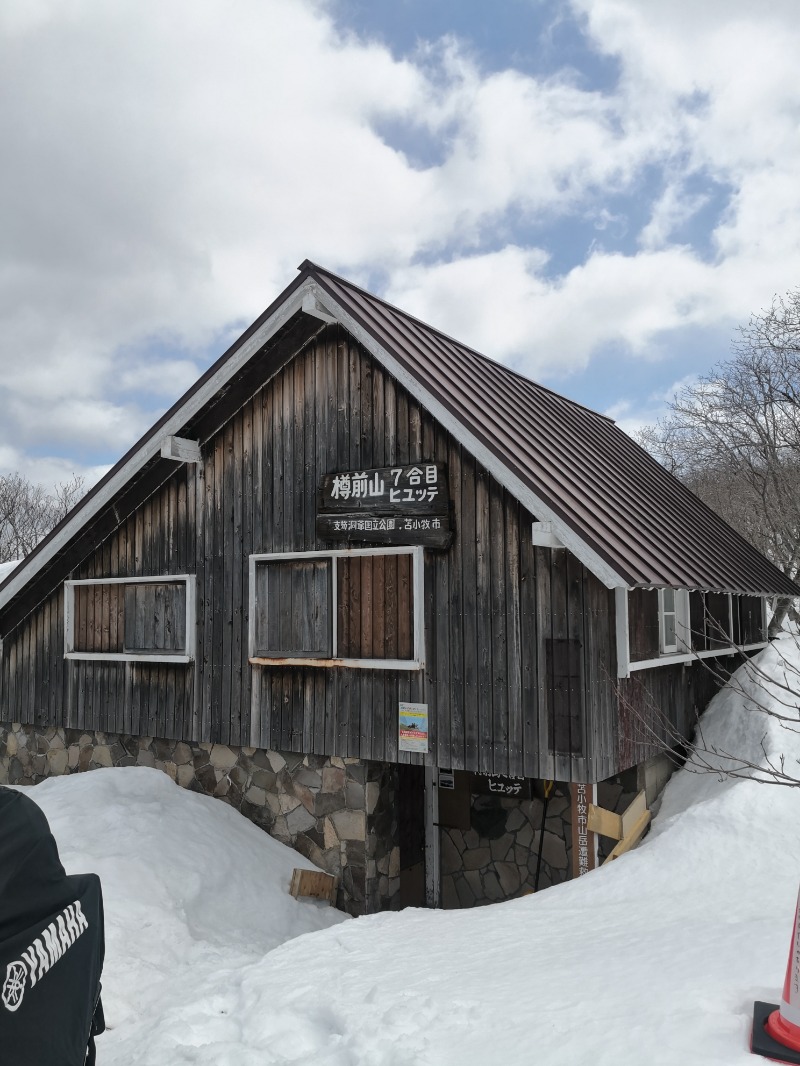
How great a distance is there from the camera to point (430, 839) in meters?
10.8

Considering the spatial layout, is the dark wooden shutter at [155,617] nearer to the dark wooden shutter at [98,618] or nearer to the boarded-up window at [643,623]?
the dark wooden shutter at [98,618]

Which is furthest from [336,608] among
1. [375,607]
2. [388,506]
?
[388,506]

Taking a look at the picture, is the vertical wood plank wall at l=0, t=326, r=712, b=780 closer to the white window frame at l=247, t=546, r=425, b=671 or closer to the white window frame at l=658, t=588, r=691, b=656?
the white window frame at l=247, t=546, r=425, b=671

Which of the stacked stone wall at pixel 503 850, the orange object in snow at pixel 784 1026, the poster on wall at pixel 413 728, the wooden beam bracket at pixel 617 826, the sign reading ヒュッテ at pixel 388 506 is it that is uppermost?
the sign reading ヒュッテ at pixel 388 506

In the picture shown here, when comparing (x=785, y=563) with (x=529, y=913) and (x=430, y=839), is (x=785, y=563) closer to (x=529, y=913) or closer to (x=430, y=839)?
(x=430, y=839)

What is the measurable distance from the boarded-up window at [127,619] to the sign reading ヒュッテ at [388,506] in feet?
8.68

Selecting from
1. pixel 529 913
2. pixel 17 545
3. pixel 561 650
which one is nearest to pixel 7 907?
pixel 529 913

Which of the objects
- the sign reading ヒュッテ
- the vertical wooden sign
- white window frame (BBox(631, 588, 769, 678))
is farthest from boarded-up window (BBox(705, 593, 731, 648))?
the sign reading ヒュッテ

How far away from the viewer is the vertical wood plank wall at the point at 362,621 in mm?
8047

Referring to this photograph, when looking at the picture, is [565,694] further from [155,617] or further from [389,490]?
[155,617]

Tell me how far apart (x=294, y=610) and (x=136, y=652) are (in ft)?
9.60

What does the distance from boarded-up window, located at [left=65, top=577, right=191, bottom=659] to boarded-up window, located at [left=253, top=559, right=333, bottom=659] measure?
1.34 metres

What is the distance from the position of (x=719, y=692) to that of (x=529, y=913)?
6253 mm

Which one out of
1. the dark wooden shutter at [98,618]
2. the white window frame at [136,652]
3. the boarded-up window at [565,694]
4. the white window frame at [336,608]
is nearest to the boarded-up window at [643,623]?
the boarded-up window at [565,694]
